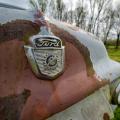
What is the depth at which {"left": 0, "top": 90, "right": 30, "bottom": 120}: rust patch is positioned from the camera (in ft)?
5.78

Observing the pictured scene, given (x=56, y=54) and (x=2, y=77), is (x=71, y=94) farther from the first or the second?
(x=2, y=77)

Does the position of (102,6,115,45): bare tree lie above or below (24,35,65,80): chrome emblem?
below

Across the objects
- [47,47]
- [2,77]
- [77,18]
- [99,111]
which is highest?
[47,47]

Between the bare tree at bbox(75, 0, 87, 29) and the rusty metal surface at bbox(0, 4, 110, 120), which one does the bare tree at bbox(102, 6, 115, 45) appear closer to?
the bare tree at bbox(75, 0, 87, 29)

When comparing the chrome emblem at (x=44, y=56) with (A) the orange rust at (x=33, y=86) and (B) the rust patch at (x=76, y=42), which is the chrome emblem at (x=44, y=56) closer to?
(A) the orange rust at (x=33, y=86)

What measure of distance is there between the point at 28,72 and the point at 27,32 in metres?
0.24

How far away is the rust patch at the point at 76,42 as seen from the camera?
7.09 ft

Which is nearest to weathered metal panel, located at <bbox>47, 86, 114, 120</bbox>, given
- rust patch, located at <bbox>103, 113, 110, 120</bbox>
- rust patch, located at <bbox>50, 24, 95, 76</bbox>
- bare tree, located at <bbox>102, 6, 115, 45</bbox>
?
rust patch, located at <bbox>103, 113, 110, 120</bbox>

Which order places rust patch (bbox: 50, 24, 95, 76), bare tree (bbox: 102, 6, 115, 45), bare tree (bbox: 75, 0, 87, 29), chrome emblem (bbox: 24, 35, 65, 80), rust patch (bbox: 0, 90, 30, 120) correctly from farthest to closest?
bare tree (bbox: 102, 6, 115, 45) < bare tree (bbox: 75, 0, 87, 29) < rust patch (bbox: 50, 24, 95, 76) < chrome emblem (bbox: 24, 35, 65, 80) < rust patch (bbox: 0, 90, 30, 120)

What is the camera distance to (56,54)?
1.97 meters

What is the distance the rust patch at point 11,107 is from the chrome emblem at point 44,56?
21cm

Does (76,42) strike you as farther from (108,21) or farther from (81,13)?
(108,21)

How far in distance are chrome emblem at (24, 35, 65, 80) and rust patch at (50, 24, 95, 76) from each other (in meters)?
0.18

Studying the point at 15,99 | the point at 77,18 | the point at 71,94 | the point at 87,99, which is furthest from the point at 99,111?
the point at 77,18
